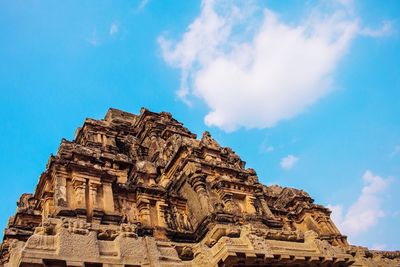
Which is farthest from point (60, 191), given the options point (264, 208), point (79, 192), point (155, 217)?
point (264, 208)

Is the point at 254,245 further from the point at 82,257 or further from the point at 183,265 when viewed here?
the point at 82,257

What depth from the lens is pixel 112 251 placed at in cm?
880

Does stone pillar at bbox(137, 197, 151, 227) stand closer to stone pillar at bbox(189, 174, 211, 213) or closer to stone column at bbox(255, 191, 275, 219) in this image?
stone pillar at bbox(189, 174, 211, 213)

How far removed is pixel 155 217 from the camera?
1612 centimetres

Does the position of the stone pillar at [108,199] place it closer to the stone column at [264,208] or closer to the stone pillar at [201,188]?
the stone pillar at [201,188]

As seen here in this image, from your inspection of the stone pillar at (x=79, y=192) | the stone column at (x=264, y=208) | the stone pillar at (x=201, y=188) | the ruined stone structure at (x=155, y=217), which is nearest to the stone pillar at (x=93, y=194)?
the ruined stone structure at (x=155, y=217)

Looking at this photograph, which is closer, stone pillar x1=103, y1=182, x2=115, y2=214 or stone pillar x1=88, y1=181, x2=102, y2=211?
stone pillar x1=88, y1=181, x2=102, y2=211

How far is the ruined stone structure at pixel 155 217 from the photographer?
28.6ft

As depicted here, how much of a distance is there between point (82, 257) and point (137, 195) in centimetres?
849

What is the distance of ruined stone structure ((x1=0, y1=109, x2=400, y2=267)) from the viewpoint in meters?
8.73

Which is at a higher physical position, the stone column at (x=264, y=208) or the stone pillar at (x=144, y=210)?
the stone column at (x=264, y=208)

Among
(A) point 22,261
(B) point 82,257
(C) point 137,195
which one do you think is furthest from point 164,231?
(A) point 22,261

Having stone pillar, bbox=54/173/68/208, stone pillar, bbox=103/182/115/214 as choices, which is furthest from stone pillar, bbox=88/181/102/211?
stone pillar, bbox=54/173/68/208

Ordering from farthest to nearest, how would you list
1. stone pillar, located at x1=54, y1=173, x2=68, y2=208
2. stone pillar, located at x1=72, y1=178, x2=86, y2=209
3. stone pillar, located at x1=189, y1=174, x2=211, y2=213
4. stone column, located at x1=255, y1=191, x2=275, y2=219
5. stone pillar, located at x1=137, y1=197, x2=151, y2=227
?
stone column, located at x1=255, y1=191, x2=275, y2=219, stone pillar, located at x1=189, y1=174, x2=211, y2=213, stone pillar, located at x1=137, y1=197, x2=151, y2=227, stone pillar, located at x1=72, y1=178, x2=86, y2=209, stone pillar, located at x1=54, y1=173, x2=68, y2=208
